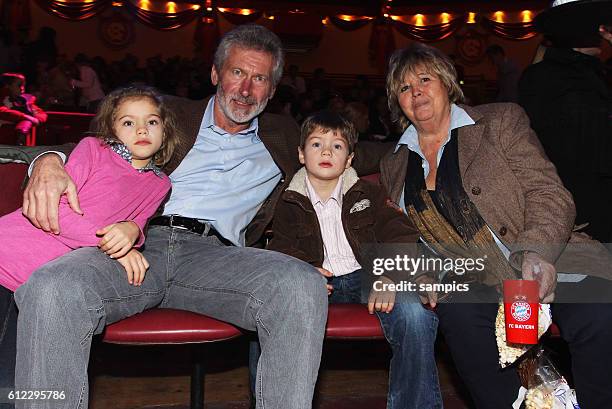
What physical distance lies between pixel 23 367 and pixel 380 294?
1131 mm

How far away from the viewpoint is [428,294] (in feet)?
8.18

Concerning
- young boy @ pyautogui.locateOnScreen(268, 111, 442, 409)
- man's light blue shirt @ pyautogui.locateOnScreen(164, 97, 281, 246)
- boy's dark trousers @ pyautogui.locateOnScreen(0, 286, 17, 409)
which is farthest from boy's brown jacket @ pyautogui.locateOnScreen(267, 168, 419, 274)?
boy's dark trousers @ pyautogui.locateOnScreen(0, 286, 17, 409)

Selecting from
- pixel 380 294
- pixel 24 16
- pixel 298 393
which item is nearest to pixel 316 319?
pixel 298 393

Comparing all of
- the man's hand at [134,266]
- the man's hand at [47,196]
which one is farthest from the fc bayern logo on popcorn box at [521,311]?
the man's hand at [47,196]

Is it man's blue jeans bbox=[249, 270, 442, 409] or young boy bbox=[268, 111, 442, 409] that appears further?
young boy bbox=[268, 111, 442, 409]

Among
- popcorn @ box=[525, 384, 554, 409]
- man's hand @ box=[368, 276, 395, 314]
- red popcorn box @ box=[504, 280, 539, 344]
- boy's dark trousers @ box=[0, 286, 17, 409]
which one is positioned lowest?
popcorn @ box=[525, 384, 554, 409]

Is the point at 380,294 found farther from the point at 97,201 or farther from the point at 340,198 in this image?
the point at 97,201

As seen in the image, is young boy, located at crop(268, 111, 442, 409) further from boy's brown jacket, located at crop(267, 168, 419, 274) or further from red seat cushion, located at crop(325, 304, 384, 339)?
red seat cushion, located at crop(325, 304, 384, 339)

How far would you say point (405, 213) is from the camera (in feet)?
Answer: 8.90

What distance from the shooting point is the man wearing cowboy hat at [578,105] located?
2639 mm

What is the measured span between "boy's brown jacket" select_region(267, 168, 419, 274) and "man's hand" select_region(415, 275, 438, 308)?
0.19 metres

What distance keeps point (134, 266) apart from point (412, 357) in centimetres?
93

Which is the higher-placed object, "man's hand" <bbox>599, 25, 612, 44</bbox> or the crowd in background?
"man's hand" <bbox>599, 25, 612, 44</bbox>

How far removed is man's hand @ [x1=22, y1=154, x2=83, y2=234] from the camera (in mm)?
2186
